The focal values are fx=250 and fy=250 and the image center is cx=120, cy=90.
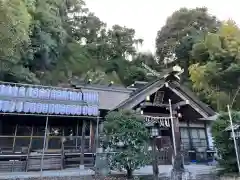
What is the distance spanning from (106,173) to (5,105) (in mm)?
5112

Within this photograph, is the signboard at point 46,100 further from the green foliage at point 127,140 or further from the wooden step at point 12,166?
the green foliage at point 127,140

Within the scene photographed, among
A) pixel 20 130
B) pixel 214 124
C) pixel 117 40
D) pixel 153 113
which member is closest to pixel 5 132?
pixel 20 130

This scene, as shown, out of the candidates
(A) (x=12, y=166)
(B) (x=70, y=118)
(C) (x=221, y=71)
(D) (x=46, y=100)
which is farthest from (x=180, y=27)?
(A) (x=12, y=166)

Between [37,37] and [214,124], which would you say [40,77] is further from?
[214,124]

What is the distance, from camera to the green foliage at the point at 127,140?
29.3ft

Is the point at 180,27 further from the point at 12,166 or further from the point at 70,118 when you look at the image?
the point at 12,166

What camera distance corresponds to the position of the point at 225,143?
404 inches

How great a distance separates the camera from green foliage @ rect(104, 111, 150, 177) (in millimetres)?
8945

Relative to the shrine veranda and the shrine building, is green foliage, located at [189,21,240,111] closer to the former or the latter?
the shrine building

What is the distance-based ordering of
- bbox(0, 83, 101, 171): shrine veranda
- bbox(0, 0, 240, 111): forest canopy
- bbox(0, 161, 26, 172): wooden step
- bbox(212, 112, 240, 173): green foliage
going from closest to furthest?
bbox(212, 112, 240, 173): green foliage < bbox(0, 161, 26, 172): wooden step < bbox(0, 83, 101, 171): shrine veranda < bbox(0, 0, 240, 111): forest canopy

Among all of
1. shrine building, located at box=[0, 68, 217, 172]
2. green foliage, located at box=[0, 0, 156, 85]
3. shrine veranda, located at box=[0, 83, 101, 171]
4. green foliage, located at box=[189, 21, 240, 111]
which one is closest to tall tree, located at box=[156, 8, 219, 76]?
green foliage, located at box=[0, 0, 156, 85]

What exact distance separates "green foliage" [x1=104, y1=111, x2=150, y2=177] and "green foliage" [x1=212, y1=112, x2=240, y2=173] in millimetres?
3213

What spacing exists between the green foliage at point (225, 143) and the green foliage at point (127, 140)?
321cm

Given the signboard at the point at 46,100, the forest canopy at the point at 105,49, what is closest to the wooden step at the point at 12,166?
the signboard at the point at 46,100
